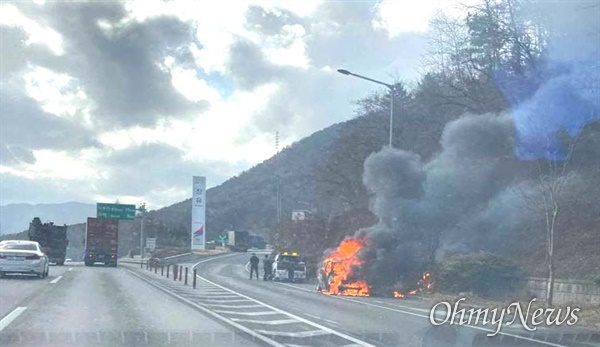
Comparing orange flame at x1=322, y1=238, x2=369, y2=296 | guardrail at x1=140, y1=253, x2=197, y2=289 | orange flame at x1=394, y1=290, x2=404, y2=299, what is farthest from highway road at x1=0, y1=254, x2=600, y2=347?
guardrail at x1=140, y1=253, x2=197, y2=289

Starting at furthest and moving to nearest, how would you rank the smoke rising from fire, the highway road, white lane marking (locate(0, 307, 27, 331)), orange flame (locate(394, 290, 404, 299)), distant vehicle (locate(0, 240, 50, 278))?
1. the smoke rising from fire
2. orange flame (locate(394, 290, 404, 299))
3. distant vehicle (locate(0, 240, 50, 278))
4. white lane marking (locate(0, 307, 27, 331))
5. the highway road

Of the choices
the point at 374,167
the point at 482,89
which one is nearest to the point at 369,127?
the point at 482,89

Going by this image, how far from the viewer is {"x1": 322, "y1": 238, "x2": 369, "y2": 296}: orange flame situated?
95.2 feet

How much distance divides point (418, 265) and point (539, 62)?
462 inches

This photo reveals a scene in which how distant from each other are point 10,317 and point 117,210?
55748 millimetres

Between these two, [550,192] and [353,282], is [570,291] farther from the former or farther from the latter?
[353,282]

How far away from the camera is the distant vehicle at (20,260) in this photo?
27.6 m

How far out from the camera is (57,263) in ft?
178

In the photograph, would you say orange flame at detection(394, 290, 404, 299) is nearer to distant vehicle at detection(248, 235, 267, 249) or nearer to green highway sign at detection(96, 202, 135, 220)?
green highway sign at detection(96, 202, 135, 220)

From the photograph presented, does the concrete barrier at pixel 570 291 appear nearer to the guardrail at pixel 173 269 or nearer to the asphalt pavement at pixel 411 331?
the asphalt pavement at pixel 411 331

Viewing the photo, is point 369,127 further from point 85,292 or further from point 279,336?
point 279,336

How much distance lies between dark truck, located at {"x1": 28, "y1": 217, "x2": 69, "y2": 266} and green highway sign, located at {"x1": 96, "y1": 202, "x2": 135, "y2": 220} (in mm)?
13539

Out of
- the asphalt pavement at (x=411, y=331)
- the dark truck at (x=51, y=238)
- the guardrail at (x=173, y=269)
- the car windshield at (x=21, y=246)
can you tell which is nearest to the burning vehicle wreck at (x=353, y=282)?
the guardrail at (x=173, y=269)

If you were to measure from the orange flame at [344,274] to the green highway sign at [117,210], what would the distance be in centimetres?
4229
